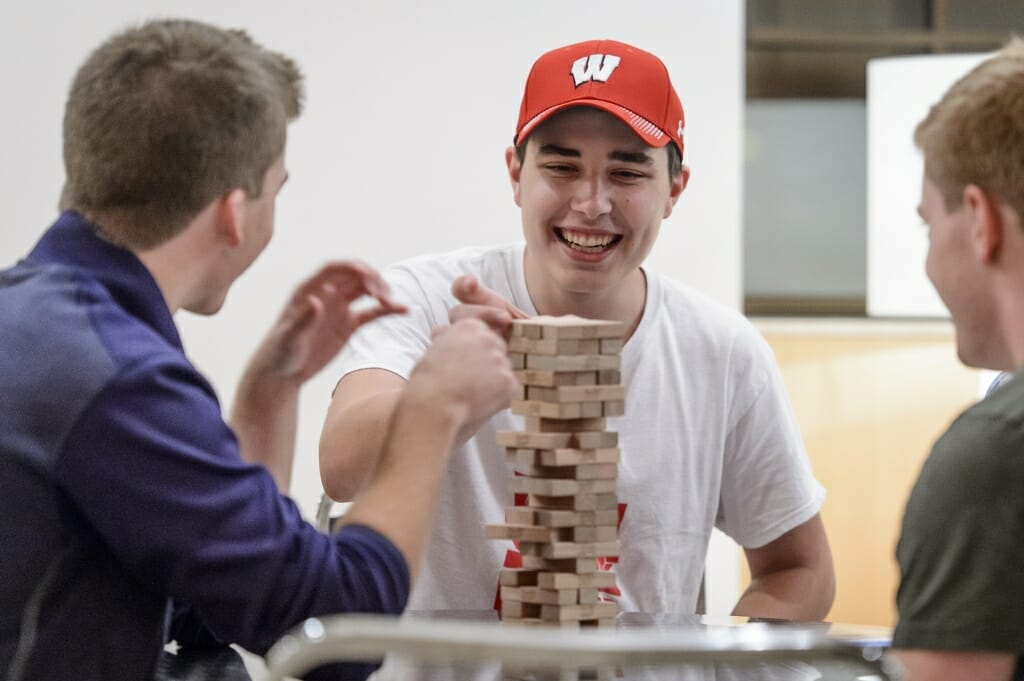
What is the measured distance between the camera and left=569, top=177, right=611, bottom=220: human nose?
2283mm

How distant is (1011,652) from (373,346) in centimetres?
→ 129

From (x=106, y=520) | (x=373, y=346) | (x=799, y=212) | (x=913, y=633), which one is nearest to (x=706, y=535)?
(x=373, y=346)

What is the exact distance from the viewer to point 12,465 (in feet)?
4.58

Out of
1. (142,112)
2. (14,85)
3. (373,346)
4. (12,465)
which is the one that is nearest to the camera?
(12,465)

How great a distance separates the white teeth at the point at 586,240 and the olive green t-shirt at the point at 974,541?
1.10 meters

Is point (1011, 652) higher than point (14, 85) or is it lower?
lower

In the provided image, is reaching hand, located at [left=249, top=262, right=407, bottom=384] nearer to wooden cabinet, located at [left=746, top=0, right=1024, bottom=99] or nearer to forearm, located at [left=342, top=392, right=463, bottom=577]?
forearm, located at [left=342, top=392, right=463, bottom=577]

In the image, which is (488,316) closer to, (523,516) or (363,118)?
(523,516)

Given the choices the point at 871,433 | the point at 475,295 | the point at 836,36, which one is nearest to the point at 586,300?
the point at 475,295

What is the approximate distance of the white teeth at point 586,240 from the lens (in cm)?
232

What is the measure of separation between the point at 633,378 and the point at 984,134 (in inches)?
39.9

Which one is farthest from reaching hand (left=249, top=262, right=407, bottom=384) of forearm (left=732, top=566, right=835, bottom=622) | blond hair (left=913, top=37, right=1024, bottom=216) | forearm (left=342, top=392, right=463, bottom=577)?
forearm (left=732, top=566, right=835, bottom=622)

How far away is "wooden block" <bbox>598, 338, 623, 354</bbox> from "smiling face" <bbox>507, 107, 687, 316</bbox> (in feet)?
1.65

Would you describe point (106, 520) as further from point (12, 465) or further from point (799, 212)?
point (799, 212)
